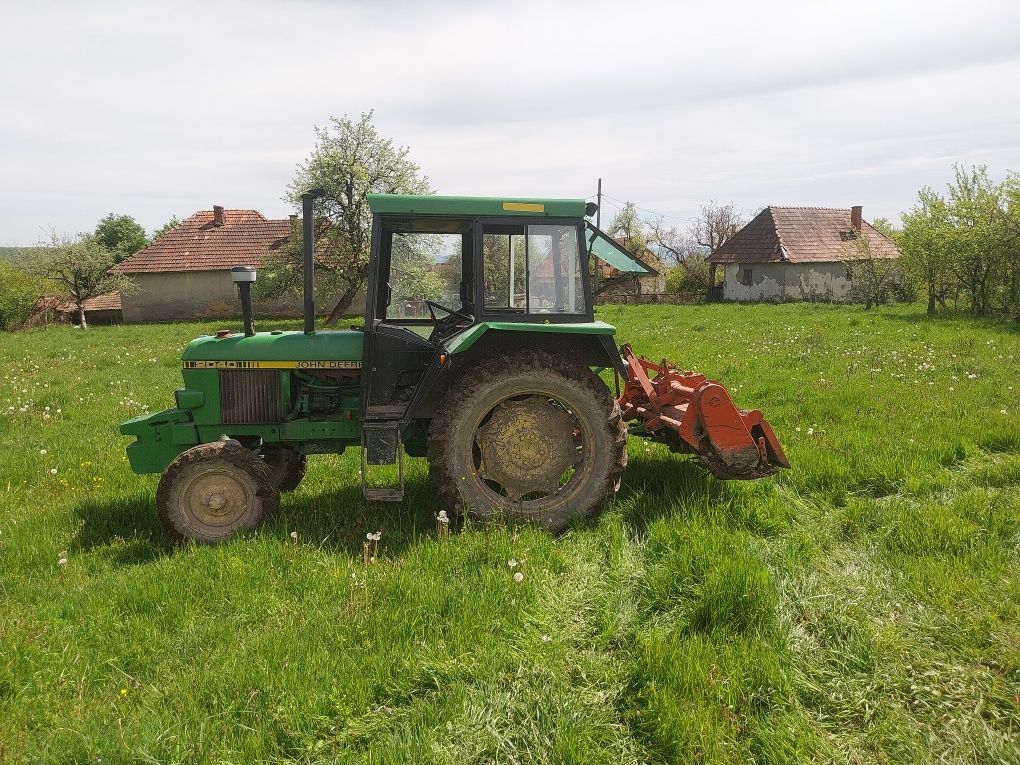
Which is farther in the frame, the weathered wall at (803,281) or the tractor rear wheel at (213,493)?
the weathered wall at (803,281)

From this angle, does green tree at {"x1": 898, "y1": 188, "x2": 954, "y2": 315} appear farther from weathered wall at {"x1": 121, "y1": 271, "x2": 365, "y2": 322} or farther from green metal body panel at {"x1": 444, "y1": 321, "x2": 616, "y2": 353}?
weathered wall at {"x1": 121, "y1": 271, "x2": 365, "y2": 322}

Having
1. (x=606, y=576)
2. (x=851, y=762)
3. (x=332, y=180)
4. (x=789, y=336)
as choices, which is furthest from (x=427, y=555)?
(x=332, y=180)

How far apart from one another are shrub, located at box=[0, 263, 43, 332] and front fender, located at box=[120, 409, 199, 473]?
28.7 meters

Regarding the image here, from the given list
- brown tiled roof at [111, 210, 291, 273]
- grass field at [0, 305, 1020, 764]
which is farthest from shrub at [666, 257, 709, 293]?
grass field at [0, 305, 1020, 764]

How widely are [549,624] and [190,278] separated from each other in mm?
32803

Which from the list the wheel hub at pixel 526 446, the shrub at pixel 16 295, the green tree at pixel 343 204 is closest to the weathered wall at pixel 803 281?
the green tree at pixel 343 204

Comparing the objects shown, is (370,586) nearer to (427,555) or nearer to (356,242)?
(427,555)

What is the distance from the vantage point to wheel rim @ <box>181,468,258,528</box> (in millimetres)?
4316

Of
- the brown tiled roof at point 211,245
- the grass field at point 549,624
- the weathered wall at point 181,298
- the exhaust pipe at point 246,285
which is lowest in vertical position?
the grass field at point 549,624

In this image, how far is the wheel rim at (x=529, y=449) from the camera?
14.5 ft

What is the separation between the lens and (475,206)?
4.38 m

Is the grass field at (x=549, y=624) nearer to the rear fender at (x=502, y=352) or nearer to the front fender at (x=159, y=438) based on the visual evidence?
the front fender at (x=159, y=438)

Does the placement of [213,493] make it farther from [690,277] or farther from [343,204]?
[690,277]

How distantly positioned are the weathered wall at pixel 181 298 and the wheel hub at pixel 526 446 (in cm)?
2881
